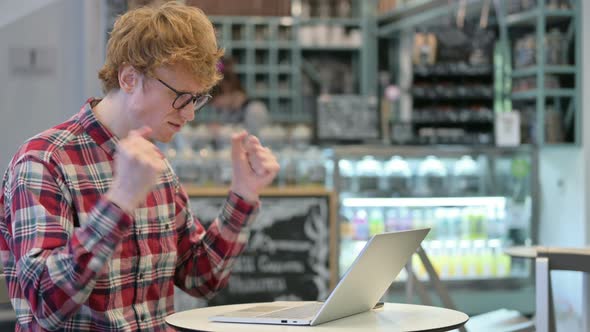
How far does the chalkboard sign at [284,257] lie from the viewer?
17.4 ft

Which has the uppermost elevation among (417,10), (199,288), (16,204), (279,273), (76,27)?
(417,10)

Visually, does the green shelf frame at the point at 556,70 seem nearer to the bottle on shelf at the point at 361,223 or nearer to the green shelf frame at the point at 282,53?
the bottle on shelf at the point at 361,223

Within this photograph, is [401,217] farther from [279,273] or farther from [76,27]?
[76,27]

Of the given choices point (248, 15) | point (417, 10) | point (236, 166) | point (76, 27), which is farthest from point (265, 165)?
point (248, 15)

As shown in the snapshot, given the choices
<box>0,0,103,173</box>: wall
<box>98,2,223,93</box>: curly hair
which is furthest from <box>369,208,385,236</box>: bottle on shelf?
<box>98,2,223,93</box>: curly hair

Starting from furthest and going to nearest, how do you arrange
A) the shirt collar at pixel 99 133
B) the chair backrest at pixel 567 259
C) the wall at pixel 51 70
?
the wall at pixel 51 70, the chair backrest at pixel 567 259, the shirt collar at pixel 99 133

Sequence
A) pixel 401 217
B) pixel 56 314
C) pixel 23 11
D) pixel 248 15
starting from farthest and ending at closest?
pixel 248 15, pixel 401 217, pixel 23 11, pixel 56 314

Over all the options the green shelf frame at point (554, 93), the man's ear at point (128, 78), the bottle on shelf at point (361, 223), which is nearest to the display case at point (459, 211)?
the bottle on shelf at point (361, 223)

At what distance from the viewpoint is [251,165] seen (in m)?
2.31

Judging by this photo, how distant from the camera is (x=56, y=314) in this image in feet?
6.11

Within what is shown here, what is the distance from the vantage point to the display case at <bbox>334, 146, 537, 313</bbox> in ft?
22.0

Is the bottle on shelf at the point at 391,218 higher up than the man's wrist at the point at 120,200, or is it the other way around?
the man's wrist at the point at 120,200

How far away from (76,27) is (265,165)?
201 cm

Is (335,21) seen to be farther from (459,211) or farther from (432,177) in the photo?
(459,211)
